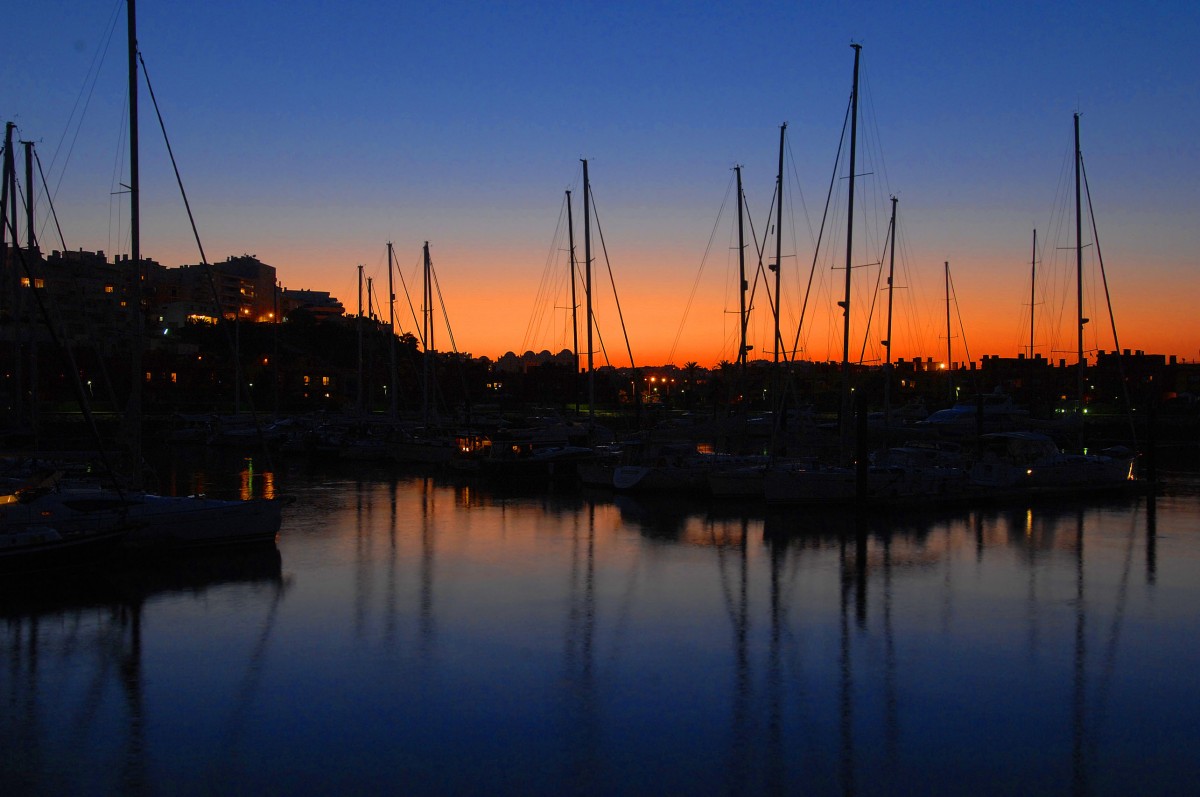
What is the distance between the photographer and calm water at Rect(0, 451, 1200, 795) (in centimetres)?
1058

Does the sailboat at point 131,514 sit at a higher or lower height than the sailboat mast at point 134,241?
lower

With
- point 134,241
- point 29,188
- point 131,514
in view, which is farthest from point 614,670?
point 29,188

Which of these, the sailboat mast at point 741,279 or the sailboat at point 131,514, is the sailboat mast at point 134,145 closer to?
the sailboat at point 131,514

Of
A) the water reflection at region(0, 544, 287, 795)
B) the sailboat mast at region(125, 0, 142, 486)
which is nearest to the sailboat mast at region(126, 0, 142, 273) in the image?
the sailboat mast at region(125, 0, 142, 486)

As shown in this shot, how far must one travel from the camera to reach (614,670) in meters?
14.1

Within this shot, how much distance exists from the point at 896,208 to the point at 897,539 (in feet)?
82.7

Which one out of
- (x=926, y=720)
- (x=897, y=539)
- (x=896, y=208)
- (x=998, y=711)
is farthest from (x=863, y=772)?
(x=896, y=208)

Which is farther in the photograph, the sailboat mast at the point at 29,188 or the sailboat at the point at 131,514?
the sailboat mast at the point at 29,188

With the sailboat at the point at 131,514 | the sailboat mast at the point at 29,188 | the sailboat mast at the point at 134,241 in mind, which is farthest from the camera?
the sailboat mast at the point at 29,188

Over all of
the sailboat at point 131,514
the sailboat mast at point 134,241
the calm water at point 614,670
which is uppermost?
the sailboat mast at point 134,241

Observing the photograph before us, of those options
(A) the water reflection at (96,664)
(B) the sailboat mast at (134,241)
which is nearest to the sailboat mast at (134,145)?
(B) the sailboat mast at (134,241)

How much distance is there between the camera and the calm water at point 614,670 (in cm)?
1058

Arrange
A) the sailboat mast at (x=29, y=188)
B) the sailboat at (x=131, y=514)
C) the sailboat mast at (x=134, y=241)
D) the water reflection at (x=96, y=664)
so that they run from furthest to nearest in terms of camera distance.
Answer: the sailboat mast at (x=29, y=188) < the sailboat mast at (x=134, y=241) < the sailboat at (x=131, y=514) < the water reflection at (x=96, y=664)

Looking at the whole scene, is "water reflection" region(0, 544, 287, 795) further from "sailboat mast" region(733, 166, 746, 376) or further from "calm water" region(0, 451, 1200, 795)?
"sailboat mast" region(733, 166, 746, 376)
